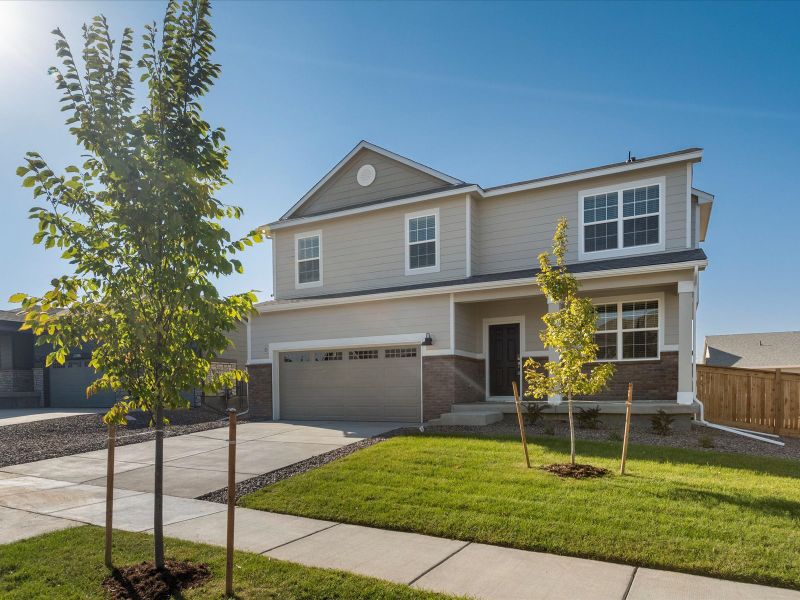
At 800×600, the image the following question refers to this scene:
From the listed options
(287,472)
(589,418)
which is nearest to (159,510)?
(287,472)

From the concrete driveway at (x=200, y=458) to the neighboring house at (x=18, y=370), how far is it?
1298 cm

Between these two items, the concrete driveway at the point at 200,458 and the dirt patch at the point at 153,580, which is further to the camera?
the concrete driveway at the point at 200,458

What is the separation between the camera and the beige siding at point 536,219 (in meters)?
13.7

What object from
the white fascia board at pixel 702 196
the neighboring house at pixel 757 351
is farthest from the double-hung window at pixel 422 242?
the neighboring house at pixel 757 351

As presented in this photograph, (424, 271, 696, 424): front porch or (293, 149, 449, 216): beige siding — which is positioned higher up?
(293, 149, 449, 216): beige siding

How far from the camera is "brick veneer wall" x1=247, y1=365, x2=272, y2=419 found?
57.2ft

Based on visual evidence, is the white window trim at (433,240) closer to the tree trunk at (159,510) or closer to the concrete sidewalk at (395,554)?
the concrete sidewalk at (395,554)

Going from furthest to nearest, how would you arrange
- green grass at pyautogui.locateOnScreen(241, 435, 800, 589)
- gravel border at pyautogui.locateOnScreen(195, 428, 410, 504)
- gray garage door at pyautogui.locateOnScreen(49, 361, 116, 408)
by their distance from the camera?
gray garage door at pyautogui.locateOnScreen(49, 361, 116, 408) < gravel border at pyautogui.locateOnScreen(195, 428, 410, 504) < green grass at pyautogui.locateOnScreen(241, 435, 800, 589)

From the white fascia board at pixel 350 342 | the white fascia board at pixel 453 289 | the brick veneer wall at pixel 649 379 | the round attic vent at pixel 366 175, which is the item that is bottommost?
the brick veneer wall at pixel 649 379

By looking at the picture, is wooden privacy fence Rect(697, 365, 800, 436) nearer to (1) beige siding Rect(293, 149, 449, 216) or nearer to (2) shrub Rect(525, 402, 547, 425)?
(2) shrub Rect(525, 402, 547, 425)

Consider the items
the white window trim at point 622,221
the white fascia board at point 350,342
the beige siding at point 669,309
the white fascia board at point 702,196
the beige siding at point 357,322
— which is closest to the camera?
the beige siding at point 669,309

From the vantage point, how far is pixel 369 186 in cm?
1769

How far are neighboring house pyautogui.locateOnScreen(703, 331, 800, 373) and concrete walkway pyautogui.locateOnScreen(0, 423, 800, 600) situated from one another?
30.1 meters

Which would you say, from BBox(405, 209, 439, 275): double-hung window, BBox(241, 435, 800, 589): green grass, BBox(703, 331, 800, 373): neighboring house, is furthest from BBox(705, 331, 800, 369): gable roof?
BBox(241, 435, 800, 589): green grass
